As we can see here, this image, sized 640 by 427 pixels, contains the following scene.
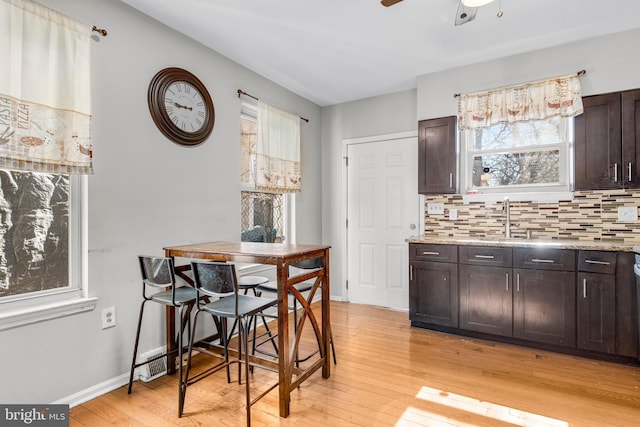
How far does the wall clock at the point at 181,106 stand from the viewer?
261cm

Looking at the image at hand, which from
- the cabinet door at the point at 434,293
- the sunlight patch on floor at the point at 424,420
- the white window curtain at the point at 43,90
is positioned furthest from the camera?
the cabinet door at the point at 434,293

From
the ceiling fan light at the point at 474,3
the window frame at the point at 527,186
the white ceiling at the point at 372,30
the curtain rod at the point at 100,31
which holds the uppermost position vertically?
the white ceiling at the point at 372,30

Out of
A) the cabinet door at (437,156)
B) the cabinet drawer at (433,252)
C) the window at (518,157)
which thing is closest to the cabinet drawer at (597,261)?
the window at (518,157)

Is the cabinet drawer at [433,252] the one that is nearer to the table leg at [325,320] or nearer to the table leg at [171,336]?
the table leg at [325,320]

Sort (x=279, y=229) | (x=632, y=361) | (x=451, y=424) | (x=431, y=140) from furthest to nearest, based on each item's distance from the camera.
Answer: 1. (x=279, y=229)
2. (x=431, y=140)
3. (x=632, y=361)
4. (x=451, y=424)

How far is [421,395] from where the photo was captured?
2.22m

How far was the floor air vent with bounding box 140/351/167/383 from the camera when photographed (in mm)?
2410

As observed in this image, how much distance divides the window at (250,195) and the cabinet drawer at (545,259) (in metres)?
2.52

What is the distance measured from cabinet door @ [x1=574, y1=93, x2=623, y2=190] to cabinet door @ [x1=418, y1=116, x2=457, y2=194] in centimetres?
107

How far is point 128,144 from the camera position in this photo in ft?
7.97

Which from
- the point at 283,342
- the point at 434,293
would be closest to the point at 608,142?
the point at 434,293

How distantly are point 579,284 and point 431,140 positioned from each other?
1.91 meters

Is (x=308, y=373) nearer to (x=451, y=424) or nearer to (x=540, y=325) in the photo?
(x=451, y=424)

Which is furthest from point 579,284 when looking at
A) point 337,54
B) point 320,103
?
point 320,103
